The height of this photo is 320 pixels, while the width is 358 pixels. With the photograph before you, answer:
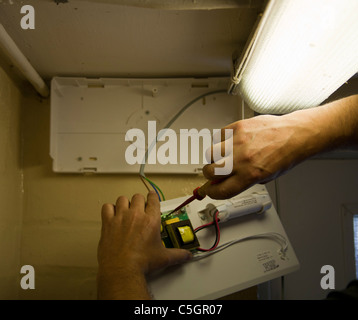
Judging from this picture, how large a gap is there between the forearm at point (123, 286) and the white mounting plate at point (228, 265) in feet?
0.31

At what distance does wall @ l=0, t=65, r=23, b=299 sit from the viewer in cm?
88

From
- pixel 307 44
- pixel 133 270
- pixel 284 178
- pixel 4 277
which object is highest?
pixel 307 44

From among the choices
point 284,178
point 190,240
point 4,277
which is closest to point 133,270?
point 190,240

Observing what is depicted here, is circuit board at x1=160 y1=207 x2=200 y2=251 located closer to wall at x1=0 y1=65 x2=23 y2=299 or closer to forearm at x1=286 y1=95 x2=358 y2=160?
forearm at x1=286 y1=95 x2=358 y2=160

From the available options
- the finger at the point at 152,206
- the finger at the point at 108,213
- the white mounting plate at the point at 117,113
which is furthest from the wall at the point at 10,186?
the finger at the point at 152,206

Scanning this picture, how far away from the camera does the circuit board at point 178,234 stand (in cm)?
70

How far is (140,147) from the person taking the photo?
1.01 metres

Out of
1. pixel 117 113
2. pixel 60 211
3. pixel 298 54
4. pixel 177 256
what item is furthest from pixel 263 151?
pixel 60 211

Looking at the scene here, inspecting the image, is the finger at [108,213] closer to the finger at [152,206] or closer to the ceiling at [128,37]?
the finger at [152,206]

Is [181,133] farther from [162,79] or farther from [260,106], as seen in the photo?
[260,106]

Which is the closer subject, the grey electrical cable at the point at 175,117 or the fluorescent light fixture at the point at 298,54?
the fluorescent light fixture at the point at 298,54

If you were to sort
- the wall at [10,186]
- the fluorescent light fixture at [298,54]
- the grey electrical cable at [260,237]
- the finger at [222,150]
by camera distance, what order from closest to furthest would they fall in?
1. the fluorescent light fixture at [298,54]
2. the finger at [222,150]
3. the grey electrical cable at [260,237]
4. the wall at [10,186]

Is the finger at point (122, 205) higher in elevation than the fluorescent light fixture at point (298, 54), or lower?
lower

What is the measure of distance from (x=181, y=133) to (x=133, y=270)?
1.92ft
